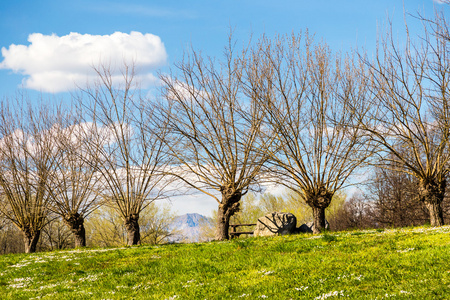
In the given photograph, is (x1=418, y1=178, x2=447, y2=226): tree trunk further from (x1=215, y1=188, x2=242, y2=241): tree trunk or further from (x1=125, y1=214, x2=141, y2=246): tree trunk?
(x1=125, y1=214, x2=141, y2=246): tree trunk

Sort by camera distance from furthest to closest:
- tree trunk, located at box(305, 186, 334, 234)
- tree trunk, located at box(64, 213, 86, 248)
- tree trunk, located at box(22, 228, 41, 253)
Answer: tree trunk, located at box(22, 228, 41, 253), tree trunk, located at box(64, 213, 86, 248), tree trunk, located at box(305, 186, 334, 234)

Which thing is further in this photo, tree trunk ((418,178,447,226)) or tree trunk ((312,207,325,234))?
tree trunk ((312,207,325,234))

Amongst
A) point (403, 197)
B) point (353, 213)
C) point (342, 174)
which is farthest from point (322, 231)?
point (353, 213)

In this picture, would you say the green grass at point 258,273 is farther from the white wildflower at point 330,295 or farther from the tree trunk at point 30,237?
the tree trunk at point 30,237

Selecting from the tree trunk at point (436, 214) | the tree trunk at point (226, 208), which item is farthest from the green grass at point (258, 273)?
the tree trunk at point (436, 214)

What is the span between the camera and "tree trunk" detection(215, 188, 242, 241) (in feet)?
72.7

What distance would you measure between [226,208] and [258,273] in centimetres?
1161

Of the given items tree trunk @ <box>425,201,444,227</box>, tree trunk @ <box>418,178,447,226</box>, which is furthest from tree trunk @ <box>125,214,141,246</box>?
tree trunk @ <box>425,201,444,227</box>

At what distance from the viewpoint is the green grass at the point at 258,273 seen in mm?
8586

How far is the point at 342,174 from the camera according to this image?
2042cm

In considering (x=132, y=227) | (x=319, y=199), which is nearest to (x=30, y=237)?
(x=132, y=227)

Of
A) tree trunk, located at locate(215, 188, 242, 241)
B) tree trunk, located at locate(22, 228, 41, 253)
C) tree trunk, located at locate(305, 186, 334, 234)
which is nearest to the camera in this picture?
tree trunk, located at locate(305, 186, 334, 234)

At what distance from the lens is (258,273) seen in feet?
35.5

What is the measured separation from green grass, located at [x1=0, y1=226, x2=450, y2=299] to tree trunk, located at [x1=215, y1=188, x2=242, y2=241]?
19.0 feet
